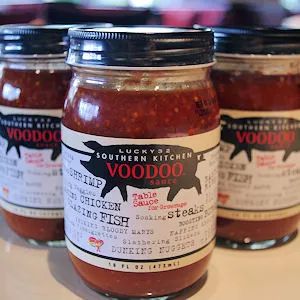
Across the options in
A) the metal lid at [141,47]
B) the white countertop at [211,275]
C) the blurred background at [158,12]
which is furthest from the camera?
the blurred background at [158,12]

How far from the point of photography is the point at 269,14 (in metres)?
1.10

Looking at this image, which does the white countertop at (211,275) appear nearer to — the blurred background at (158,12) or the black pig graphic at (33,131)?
the black pig graphic at (33,131)

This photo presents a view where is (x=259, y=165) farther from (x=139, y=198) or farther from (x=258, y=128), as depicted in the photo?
(x=139, y=198)

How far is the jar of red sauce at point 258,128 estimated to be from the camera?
2.04ft

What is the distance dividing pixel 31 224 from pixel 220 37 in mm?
324

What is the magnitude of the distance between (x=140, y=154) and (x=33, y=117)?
0.18m

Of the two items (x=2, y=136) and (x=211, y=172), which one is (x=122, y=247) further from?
(x=2, y=136)

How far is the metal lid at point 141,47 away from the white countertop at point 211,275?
0.26 meters

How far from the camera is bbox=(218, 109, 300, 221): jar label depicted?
64cm

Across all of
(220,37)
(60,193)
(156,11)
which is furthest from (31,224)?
(156,11)

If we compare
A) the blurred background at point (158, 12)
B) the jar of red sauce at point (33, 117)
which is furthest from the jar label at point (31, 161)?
the blurred background at point (158, 12)

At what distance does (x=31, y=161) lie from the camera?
2.16 ft

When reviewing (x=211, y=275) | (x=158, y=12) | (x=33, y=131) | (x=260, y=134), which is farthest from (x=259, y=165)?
(x=158, y=12)

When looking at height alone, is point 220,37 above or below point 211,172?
above
